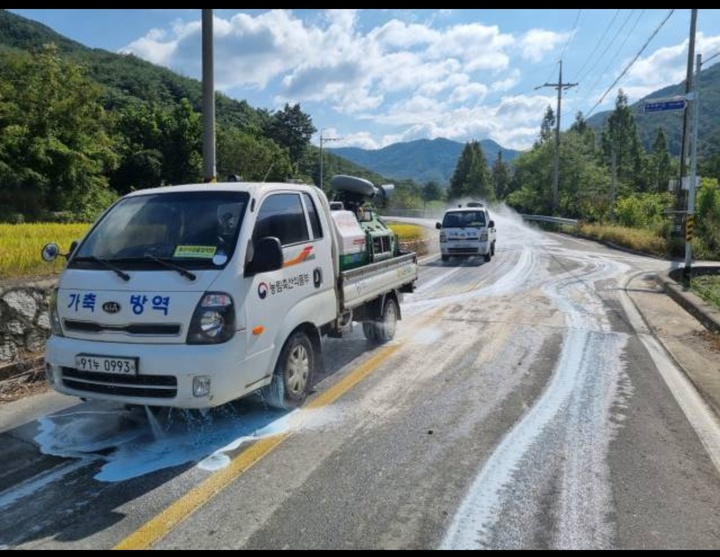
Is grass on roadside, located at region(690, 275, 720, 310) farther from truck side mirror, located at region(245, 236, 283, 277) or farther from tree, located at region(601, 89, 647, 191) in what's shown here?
tree, located at region(601, 89, 647, 191)

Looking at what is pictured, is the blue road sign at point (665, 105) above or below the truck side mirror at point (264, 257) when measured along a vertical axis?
above

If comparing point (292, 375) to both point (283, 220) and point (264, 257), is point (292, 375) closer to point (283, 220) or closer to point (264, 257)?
point (264, 257)

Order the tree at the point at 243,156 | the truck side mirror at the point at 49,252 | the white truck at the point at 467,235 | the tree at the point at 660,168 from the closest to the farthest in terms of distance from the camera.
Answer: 1. the truck side mirror at the point at 49,252
2. the white truck at the point at 467,235
3. the tree at the point at 243,156
4. the tree at the point at 660,168

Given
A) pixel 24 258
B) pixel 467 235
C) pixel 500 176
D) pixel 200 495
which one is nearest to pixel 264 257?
pixel 200 495

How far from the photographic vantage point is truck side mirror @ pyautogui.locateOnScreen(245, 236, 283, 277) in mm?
4500

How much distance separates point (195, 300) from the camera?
425cm

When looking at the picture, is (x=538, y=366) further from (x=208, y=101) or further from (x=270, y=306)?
(x=208, y=101)

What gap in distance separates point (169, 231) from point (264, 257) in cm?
100

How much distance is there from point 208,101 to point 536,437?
8.05 metres

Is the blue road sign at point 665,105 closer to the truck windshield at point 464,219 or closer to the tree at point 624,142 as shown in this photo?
the truck windshield at point 464,219

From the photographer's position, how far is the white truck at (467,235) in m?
19.6

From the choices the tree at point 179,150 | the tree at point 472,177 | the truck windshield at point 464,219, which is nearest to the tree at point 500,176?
the tree at point 472,177

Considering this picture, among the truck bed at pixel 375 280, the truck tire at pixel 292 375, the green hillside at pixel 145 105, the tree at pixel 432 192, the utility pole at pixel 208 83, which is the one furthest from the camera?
the tree at pixel 432 192
